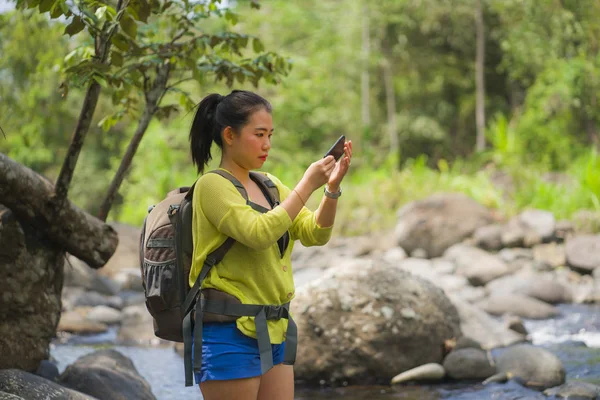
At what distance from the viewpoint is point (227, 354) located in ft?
7.49

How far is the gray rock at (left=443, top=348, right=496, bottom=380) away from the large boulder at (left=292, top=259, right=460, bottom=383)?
176 millimetres

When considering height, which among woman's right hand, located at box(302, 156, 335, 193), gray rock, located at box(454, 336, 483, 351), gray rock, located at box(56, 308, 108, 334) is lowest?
gray rock, located at box(454, 336, 483, 351)

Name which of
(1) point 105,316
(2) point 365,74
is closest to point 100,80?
(1) point 105,316

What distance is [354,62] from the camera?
Result: 26031mm

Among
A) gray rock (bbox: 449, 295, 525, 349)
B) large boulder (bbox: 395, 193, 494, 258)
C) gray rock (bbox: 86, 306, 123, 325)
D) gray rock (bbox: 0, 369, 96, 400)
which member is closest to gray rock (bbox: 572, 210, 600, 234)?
large boulder (bbox: 395, 193, 494, 258)

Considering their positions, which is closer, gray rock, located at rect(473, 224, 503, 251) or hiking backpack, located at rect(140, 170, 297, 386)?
hiking backpack, located at rect(140, 170, 297, 386)

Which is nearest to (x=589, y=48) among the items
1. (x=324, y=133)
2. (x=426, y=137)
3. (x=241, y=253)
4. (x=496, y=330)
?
(x=426, y=137)

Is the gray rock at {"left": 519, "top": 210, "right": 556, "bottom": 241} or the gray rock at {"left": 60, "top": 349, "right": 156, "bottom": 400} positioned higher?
the gray rock at {"left": 519, "top": 210, "right": 556, "bottom": 241}

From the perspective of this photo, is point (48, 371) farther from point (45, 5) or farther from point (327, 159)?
point (327, 159)

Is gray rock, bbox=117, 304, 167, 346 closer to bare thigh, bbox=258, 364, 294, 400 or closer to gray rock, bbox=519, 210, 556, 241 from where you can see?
bare thigh, bbox=258, 364, 294, 400

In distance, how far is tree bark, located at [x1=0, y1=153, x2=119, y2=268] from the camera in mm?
3854

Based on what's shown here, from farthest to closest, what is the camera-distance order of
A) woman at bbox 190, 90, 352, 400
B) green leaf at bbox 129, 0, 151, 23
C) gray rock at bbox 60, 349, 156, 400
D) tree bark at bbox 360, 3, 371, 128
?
tree bark at bbox 360, 3, 371, 128 < gray rock at bbox 60, 349, 156, 400 < green leaf at bbox 129, 0, 151, 23 < woman at bbox 190, 90, 352, 400

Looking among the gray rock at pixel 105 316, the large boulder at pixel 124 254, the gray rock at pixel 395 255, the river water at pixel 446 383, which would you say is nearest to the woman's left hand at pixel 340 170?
the river water at pixel 446 383

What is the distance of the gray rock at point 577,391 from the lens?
4.86 metres
